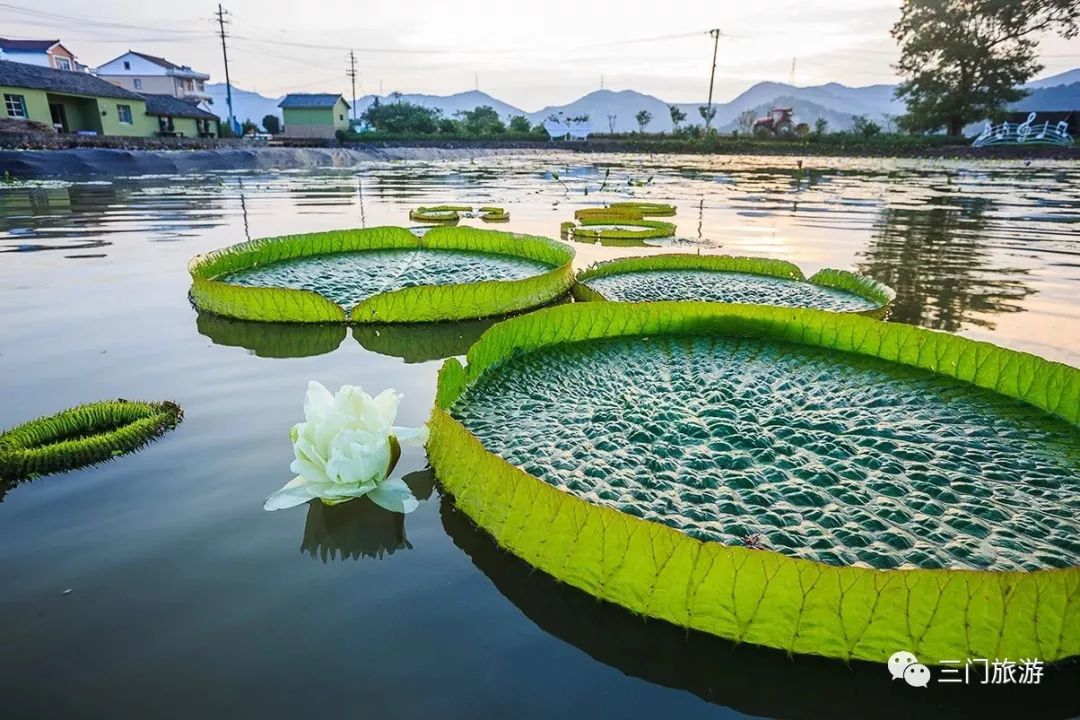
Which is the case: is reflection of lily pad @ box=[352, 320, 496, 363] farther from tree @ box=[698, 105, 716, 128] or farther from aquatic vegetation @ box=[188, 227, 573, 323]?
tree @ box=[698, 105, 716, 128]

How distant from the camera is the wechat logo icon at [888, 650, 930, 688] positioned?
4.17 ft

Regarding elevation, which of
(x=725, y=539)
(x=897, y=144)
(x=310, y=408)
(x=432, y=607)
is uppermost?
(x=897, y=144)

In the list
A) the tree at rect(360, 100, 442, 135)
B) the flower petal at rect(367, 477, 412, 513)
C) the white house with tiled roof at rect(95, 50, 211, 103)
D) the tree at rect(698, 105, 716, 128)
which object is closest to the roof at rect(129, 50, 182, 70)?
the white house with tiled roof at rect(95, 50, 211, 103)

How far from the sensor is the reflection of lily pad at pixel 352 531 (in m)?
1.71

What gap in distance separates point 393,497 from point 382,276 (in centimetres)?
302

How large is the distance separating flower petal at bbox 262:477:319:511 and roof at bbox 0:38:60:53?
226ft

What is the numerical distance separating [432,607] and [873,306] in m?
3.50

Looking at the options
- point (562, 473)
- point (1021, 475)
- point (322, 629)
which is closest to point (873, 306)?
point (1021, 475)

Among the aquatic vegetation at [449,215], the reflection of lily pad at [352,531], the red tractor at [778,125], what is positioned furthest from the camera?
the red tractor at [778,125]

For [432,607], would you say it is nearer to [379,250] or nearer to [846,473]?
[846,473]

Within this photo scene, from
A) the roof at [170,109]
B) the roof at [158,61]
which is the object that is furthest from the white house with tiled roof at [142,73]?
the roof at [170,109]

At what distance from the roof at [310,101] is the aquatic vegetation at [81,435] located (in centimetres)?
5808

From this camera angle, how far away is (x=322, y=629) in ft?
4.66

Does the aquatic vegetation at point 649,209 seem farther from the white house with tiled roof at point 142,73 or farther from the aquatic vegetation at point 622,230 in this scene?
the white house with tiled roof at point 142,73
